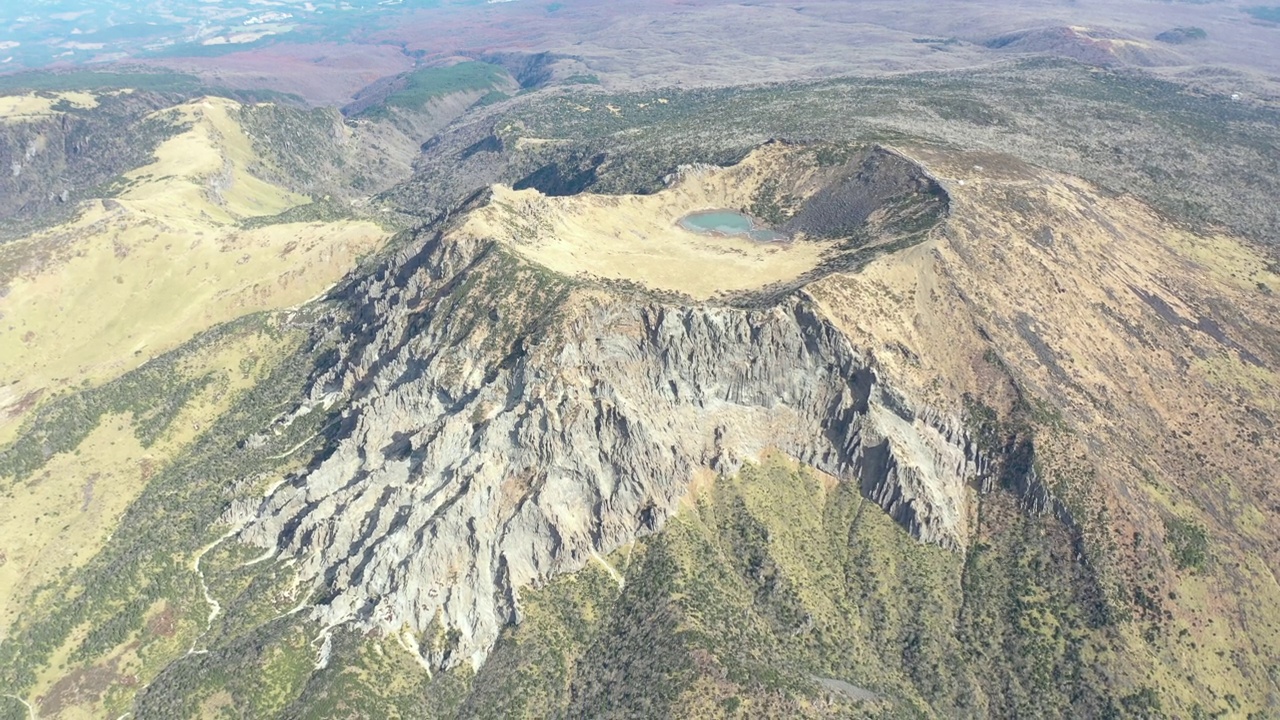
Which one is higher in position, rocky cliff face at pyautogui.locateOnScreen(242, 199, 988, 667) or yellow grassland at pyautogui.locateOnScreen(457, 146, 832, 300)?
yellow grassland at pyautogui.locateOnScreen(457, 146, 832, 300)

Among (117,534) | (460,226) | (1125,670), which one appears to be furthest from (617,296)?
(117,534)

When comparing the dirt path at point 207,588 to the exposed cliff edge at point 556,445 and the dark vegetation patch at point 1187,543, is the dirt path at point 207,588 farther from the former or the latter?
the dark vegetation patch at point 1187,543

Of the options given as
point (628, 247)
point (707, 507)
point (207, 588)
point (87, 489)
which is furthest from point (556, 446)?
point (87, 489)

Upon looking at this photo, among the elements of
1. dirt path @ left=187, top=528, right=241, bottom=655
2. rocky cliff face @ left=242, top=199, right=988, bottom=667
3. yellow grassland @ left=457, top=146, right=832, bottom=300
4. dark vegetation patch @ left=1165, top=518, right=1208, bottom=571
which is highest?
yellow grassland @ left=457, top=146, right=832, bottom=300

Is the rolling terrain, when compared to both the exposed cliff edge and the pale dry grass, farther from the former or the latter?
the pale dry grass

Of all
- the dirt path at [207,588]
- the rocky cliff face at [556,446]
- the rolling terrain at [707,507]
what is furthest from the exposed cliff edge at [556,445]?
the dirt path at [207,588]

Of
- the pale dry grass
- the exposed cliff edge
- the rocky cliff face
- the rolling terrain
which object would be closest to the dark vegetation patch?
the rolling terrain
